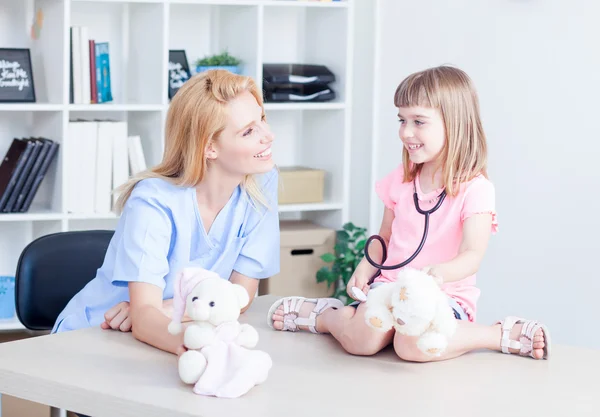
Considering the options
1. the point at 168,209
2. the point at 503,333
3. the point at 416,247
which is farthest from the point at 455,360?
the point at 168,209

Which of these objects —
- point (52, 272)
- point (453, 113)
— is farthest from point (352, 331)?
point (52, 272)

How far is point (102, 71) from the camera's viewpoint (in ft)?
10.9

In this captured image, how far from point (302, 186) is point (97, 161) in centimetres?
80

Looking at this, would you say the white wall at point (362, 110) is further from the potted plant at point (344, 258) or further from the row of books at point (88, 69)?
the row of books at point (88, 69)

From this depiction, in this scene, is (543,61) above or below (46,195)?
above

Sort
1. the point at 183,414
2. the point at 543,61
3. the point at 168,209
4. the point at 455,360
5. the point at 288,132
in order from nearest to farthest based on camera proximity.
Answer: the point at 183,414 < the point at 455,360 < the point at 168,209 < the point at 543,61 < the point at 288,132

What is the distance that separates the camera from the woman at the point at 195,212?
169 cm

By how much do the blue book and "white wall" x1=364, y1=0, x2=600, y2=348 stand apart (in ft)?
3.87

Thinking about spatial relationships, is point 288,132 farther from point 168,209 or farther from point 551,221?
point 168,209

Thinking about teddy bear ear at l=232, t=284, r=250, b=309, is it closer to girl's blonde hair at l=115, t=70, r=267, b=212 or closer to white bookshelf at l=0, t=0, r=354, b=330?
girl's blonde hair at l=115, t=70, r=267, b=212

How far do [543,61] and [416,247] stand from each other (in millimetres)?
1302

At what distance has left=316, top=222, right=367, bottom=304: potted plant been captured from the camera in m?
3.45

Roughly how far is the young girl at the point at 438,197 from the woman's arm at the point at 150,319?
22 centimetres

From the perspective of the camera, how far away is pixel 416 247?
70.1 inches
